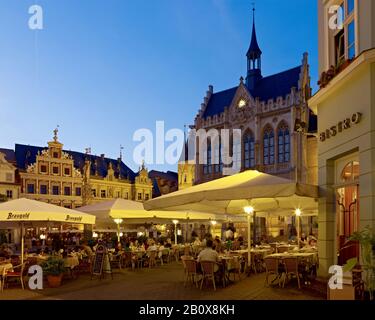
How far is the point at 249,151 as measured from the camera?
50156 millimetres

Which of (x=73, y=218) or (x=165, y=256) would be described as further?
(x=165, y=256)

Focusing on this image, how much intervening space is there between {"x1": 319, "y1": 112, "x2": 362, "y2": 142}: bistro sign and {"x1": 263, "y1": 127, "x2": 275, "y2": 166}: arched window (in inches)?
1422

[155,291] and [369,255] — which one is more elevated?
[369,255]

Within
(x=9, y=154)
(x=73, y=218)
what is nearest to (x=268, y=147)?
(x=9, y=154)

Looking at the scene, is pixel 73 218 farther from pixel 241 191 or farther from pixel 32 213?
pixel 241 191

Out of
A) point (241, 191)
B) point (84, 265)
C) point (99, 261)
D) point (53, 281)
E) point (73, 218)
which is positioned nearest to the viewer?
point (241, 191)

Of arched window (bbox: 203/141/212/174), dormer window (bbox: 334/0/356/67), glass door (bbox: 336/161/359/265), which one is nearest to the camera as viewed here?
dormer window (bbox: 334/0/356/67)

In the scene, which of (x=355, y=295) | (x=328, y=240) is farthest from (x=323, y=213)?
(x=355, y=295)

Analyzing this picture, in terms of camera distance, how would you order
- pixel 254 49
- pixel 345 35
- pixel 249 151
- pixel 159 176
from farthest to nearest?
pixel 159 176, pixel 254 49, pixel 249 151, pixel 345 35

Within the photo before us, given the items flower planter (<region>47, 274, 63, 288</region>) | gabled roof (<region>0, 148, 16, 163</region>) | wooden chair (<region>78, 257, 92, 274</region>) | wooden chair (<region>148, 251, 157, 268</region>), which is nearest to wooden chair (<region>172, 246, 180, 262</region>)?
wooden chair (<region>148, 251, 157, 268</region>)

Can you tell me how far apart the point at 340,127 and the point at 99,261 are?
28.8ft

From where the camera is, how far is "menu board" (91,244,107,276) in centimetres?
1509

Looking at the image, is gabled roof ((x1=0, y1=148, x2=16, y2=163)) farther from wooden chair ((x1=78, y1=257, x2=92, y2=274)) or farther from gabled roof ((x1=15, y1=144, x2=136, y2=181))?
wooden chair ((x1=78, y1=257, x2=92, y2=274))

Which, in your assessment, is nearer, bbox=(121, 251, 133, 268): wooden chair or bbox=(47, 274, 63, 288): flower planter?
bbox=(47, 274, 63, 288): flower planter
